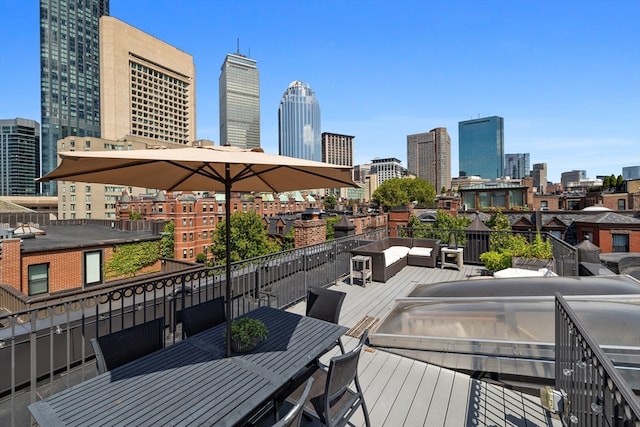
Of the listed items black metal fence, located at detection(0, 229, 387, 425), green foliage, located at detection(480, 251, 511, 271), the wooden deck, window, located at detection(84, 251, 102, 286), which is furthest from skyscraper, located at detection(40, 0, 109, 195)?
the wooden deck

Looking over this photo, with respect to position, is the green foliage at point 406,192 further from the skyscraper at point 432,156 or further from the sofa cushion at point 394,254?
the skyscraper at point 432,156

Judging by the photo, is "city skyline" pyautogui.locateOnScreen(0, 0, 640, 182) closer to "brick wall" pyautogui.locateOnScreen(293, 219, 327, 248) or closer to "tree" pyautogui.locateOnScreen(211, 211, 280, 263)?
"brick wall" pyautogui.locateOnScreen(293, 219, 327, 248)

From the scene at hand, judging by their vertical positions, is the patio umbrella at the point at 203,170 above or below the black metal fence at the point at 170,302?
above

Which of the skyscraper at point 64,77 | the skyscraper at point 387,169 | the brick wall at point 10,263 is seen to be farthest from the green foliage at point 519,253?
the skyscraper at point 387,169

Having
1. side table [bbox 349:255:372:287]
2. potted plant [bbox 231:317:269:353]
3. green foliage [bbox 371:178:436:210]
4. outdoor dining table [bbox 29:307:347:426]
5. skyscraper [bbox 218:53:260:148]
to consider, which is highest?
skyscraper [bbox 218:53:260:148]

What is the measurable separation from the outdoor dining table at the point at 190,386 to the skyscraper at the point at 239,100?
18407 cm

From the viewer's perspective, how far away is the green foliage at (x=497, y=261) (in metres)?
7.40

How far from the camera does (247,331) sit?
106 inches

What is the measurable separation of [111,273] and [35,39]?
12975 cm

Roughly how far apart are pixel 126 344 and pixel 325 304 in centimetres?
219

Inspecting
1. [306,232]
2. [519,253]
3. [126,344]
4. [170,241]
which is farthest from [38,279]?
[170,241]

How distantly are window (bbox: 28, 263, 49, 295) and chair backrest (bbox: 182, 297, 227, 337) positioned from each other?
1762 centimetres

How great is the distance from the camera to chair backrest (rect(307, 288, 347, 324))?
369 cm

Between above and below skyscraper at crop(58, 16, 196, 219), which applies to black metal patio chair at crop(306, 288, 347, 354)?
below
